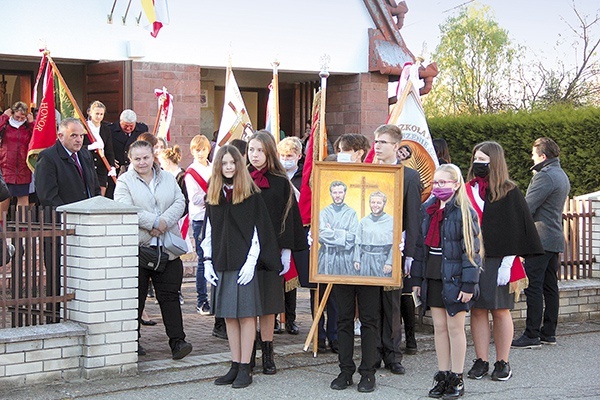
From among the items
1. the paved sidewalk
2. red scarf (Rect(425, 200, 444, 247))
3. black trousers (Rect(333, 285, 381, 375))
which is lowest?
the paved sidewalk

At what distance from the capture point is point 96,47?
15.5 meters

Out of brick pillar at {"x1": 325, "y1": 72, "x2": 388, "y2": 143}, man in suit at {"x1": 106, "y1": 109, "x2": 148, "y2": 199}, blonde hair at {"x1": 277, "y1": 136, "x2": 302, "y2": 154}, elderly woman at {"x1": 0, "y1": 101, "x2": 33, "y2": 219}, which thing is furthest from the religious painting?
brick pillar at {"x1": 325, "y1": 72, "x2": 388, "y2": 143}

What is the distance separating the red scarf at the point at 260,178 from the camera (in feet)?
25.6

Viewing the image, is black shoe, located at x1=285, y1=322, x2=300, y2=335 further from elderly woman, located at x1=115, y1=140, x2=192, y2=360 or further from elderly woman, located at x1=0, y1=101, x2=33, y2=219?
elderly woman, located at x1=0, y1=101, x2=33, y2=219

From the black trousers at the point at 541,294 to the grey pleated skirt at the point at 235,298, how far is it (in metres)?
2.94

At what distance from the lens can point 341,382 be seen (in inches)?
292

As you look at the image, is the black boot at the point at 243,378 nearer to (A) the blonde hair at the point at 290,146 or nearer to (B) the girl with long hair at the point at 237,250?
(B) the girl with long hair at the point at 237,250

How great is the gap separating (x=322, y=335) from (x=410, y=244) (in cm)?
151

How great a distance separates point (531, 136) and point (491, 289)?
12.4 m

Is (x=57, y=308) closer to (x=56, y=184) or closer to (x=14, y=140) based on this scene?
(x=56, y=184)

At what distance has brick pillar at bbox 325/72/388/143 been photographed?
18156mm

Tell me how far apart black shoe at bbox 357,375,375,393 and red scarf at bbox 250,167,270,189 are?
5.29 feet

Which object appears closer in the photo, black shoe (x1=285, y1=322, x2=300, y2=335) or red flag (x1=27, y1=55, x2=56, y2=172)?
black shoe (x1=285, y1=322, x2=300, y2=335)

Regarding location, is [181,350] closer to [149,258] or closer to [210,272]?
[149,258]
